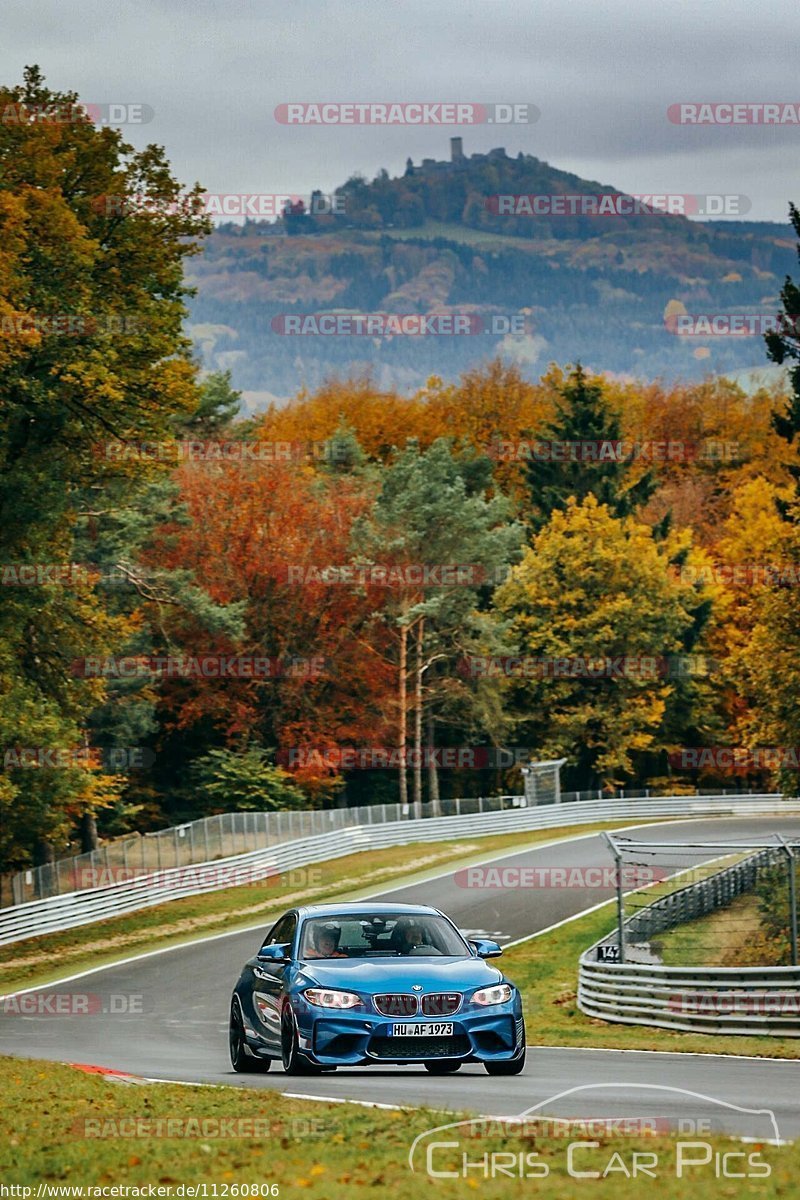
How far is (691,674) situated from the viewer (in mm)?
83250

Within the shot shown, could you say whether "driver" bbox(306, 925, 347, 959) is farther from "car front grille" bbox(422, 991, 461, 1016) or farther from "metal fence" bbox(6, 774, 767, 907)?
"metal fence" bbox(6, 774, 767, 907)

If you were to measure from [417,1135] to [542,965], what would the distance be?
24.7m

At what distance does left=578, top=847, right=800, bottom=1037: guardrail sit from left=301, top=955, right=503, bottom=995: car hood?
746 centimetres

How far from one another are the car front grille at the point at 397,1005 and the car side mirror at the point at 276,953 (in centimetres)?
130

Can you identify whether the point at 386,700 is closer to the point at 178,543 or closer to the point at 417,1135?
the point at 178,543

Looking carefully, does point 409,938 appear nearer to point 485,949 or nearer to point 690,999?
point 485,949

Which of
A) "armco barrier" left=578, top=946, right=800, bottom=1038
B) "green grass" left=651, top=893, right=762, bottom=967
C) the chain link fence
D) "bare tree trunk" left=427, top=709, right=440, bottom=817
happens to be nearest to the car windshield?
"armco barrier" left=578, top=946, right=800, bottom=1038

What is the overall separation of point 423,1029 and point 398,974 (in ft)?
1.60

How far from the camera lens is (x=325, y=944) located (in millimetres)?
15273

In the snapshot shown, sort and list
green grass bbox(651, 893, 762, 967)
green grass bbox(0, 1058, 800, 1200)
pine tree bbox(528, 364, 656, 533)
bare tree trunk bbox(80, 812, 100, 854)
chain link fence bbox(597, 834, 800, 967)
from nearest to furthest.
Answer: green grass bbox(0, 1058, 800, 1200) < chain link fence bbox(597, 834, 800, 967) < green grass bbox(651, 893, 762, 967) < bare tree trunk bbox(80, 812, 100, 854) < pine tree bbox(528, 364, 656, 533)

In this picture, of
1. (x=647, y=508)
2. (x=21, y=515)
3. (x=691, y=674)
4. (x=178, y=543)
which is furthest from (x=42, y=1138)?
(x=647, y=508)

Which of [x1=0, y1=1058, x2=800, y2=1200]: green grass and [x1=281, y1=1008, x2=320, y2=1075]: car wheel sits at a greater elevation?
[x1=0, y1=1058, x2=800, y2=1200]: green grass

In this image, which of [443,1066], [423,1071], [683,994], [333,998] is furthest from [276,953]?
[683,994]

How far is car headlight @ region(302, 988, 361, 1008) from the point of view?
46.6 ft
